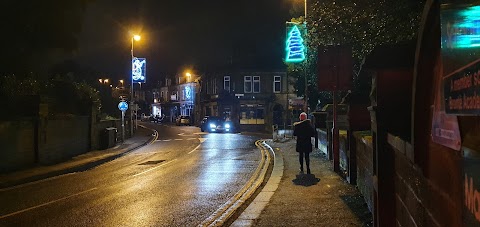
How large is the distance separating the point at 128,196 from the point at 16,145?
845cm

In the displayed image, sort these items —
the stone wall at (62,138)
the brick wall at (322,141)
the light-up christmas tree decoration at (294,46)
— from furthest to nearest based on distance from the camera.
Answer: the light-up christmas tree decoration at (294,46) → the stone wall at (62,138) → the brick wall at (322,141)

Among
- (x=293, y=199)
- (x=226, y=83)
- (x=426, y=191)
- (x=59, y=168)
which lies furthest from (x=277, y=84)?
(x=426, y=191)

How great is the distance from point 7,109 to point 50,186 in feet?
23.0

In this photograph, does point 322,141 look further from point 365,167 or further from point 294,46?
point 365,167

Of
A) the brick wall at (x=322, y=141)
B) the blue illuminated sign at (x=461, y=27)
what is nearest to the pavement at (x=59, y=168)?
the brick wall at (x=322, y=141)

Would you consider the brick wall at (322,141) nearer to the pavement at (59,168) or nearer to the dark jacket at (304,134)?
the dark jacket at (304,134)

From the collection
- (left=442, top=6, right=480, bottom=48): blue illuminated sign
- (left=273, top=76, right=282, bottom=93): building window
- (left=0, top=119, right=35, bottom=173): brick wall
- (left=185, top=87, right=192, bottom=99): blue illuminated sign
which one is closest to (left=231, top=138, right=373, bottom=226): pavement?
(left=442, top=6, right=480, bottom=48): blue illuminated sign

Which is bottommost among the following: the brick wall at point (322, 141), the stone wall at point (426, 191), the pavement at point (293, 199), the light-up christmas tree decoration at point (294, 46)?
the pavement at point (293, 199)

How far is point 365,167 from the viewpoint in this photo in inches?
336

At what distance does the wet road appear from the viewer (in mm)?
8422

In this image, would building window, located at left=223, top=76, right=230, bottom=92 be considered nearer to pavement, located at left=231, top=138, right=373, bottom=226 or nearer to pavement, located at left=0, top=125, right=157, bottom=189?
pavement, located at left=0, top=125, right=157, bottom=189

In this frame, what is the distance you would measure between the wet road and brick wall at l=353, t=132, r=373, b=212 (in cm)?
301

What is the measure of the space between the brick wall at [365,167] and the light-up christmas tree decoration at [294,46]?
46.8 feet

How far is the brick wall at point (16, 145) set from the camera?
16.2 metres
